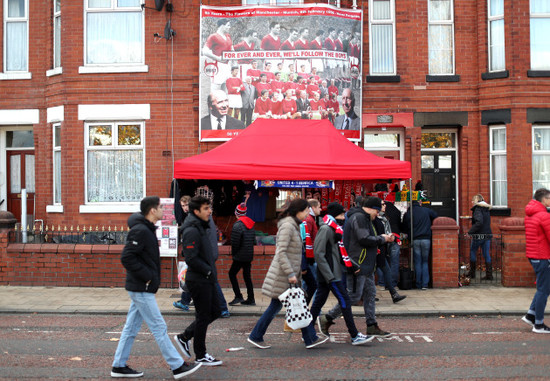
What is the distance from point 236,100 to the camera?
52.5 feet

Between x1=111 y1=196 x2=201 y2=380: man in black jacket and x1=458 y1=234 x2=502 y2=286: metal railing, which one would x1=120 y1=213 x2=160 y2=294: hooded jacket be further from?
x1=458 y1=234 x2=502 y2=286: metal railing

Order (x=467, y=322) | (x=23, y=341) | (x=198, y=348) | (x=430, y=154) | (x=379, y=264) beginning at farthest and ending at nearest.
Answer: (x=430, y=154) → (x=379, y=264) → (x=467, y=322) → (x=23, y=341) → (x=198, y=348)

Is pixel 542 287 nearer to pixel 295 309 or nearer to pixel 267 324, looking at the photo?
pixel 295 309

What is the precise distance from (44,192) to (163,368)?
11068mm

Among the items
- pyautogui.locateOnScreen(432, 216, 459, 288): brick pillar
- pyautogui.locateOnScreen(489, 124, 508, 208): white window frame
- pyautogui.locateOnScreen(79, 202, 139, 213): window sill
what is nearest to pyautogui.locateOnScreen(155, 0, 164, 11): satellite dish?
pyautogui.locateOnScreen(79, 202, 139, 213): window sill

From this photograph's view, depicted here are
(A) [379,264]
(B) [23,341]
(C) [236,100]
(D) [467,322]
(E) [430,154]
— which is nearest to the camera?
(B) [23,341]

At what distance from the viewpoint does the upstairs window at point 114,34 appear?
16.6 m

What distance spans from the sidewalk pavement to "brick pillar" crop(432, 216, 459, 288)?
257 millimetres

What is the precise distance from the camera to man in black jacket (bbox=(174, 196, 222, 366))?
287 inches

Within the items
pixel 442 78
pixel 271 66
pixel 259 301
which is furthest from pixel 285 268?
pixel 442 78

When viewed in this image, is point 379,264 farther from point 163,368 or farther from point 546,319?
point 163,368

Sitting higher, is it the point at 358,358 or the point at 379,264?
the point at 379,264

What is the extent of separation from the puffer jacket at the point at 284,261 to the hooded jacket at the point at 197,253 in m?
0.99

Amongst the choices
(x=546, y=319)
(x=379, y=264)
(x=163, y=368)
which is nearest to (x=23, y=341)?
(x=163, y=368)
